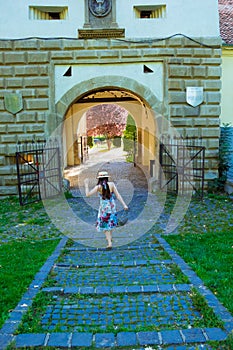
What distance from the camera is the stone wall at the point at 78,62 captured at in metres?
8.66

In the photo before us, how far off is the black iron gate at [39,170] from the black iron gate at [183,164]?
9.40 feet

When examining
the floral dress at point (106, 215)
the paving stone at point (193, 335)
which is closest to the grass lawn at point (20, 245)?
the floral dress at point (106, 215)

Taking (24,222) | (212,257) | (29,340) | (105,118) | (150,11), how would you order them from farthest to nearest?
1. (105,118)
2. (150,11)
3. (24,222)
4. (212,257)
5. (29,340)

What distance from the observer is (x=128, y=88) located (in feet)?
29.4

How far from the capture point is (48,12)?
9.20 meters

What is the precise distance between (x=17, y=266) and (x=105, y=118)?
80.7ft

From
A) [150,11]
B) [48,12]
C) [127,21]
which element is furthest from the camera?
[150,11]

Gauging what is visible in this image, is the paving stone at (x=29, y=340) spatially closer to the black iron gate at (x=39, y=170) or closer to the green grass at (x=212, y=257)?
the green grass at (x=212, y=257)

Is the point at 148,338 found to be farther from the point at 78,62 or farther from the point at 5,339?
the point at 78,62

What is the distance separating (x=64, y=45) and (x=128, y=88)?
1.94 m

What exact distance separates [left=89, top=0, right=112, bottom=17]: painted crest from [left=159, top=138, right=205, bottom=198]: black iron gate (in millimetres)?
3575

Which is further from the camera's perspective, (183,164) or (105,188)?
(183,164)

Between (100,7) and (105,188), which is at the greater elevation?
(100,7)

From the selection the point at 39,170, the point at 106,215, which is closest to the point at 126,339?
the point at 106,215
